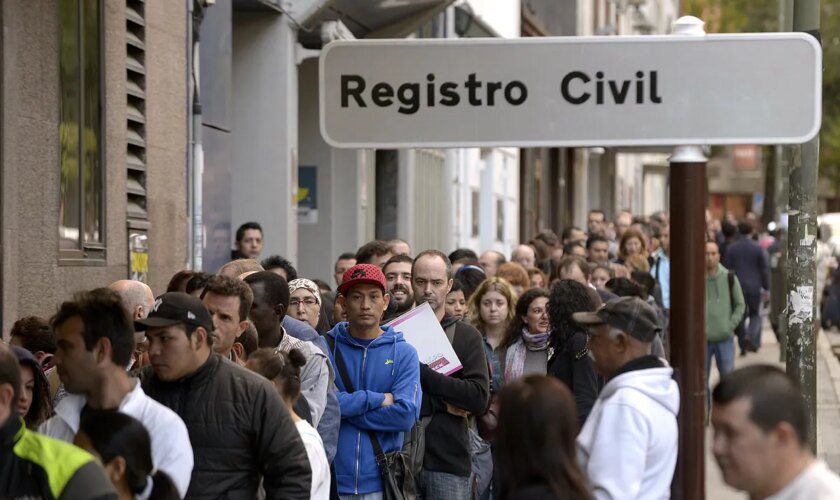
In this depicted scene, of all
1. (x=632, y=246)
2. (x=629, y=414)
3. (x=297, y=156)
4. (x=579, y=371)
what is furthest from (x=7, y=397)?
(x=297, y=156)

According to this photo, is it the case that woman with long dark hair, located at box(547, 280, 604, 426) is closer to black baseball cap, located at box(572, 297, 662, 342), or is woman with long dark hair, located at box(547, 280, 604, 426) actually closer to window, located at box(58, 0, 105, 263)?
black baseball cap, located at box(572, 297, 662, 342)

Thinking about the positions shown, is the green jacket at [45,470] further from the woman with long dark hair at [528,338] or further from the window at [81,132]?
the window at [81,132]

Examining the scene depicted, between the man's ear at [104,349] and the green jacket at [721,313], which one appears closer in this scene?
the man's ear at [104,349]

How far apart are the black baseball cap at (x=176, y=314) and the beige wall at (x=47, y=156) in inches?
138

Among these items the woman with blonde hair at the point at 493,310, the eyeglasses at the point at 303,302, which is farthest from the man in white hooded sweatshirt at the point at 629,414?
the woman with blonde hair at the point at 493,310

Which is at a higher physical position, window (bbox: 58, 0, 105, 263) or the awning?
the awning

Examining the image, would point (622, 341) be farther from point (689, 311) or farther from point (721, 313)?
point (721, 313)

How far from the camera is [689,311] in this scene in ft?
20.8

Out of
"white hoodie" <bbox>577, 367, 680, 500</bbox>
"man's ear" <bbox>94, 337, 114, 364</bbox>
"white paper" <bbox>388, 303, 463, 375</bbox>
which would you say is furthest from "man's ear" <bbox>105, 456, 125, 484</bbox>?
"white paper" <bbox>388, 303, 463, 375</bbox>

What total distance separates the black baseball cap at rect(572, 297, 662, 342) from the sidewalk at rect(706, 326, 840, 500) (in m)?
0.38

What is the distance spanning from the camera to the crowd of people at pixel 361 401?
3777 mm

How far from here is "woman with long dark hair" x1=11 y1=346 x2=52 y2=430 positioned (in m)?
5.45

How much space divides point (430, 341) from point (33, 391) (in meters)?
2.68

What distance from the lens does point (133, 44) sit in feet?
34.7
